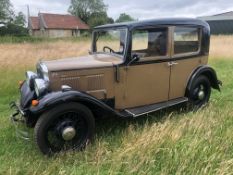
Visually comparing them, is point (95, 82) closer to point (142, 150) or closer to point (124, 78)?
point (124, 78)

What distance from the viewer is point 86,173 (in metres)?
3.46

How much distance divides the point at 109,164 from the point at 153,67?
2.00 metres

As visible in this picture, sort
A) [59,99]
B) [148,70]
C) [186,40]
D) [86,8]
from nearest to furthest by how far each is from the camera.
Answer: [59,99]
[148,70]
[186,40]
[86,8]

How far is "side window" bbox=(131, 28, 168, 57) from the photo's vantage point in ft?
16.5

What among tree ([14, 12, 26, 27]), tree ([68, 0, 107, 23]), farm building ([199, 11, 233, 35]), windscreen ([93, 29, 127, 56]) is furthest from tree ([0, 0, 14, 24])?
windscreen ([93, 29, 127, 56])

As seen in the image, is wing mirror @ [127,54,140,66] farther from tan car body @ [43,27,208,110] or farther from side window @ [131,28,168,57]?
side window @ [131,28,168,57]

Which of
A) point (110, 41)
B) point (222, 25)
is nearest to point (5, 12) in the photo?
point (222, 25)

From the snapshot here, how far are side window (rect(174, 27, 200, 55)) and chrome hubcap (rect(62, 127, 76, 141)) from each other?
236 cm

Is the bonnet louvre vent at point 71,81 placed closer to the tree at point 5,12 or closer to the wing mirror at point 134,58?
the wing mirror at point 134,58

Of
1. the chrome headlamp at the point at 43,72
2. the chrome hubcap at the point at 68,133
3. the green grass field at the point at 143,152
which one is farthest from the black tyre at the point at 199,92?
the chrome headlamp at the point at 43,72

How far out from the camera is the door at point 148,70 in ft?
15.8

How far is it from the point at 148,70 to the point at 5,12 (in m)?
52.4

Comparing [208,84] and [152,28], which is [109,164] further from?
[208,84]

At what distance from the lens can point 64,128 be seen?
13.1 ft
